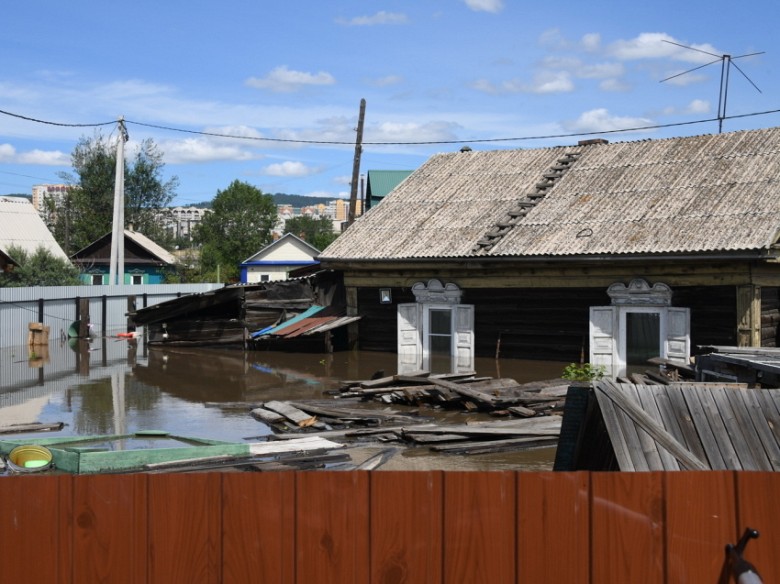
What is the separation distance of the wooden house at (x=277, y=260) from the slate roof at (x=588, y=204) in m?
33.9

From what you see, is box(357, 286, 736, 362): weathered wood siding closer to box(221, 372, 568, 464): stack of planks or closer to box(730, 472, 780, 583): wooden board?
box(221, 372, 568, 464): stack of planks

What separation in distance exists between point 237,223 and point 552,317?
6387 centimetres

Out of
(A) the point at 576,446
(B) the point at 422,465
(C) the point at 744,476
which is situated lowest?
(B) the point at 422,465

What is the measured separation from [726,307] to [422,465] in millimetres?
9942

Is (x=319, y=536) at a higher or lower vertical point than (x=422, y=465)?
higher

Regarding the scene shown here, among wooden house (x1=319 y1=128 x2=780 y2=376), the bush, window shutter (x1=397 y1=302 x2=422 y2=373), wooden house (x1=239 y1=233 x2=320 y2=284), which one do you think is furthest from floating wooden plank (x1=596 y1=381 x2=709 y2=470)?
wooden house (x1=239 y1=233 x2=320 y2=284)

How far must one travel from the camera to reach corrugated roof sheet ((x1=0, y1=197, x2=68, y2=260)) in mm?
46719

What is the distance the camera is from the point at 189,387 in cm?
1912

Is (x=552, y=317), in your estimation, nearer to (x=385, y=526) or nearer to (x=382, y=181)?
(x=385, y=526)

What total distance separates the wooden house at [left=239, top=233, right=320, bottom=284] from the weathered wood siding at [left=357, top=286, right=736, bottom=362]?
1494 inches

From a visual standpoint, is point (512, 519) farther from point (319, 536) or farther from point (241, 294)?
point (241, 294)

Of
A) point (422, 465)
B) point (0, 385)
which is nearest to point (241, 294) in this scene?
point (0, 385)

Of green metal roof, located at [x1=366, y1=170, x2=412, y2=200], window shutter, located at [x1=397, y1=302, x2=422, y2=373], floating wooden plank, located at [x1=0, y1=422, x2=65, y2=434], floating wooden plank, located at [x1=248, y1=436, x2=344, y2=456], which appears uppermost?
green metal roof, located at [x1=366, y1=170, x2=412, y2=200]

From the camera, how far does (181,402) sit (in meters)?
17.0
